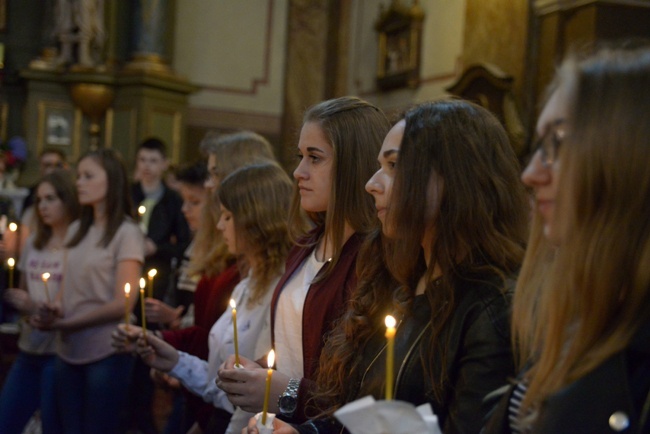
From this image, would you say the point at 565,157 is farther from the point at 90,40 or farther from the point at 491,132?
the point at 90,40

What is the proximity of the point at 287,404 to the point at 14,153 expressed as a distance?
7.62 metres

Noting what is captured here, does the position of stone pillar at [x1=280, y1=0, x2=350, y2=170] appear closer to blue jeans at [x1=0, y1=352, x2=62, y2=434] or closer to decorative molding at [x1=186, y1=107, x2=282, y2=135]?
decorative molding at [x1=186, y1=107, x2=282, y2=135]

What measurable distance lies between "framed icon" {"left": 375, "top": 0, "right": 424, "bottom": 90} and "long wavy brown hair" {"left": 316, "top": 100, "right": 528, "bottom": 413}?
7.24 metres

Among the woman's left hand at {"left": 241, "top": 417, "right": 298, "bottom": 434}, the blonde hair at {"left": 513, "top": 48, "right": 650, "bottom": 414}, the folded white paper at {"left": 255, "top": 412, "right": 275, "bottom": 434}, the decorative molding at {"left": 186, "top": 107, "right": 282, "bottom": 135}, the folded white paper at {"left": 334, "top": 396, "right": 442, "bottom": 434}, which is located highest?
the decorative molding at {"left": 186, "top": 107, "right": 282, "bottom": 135}

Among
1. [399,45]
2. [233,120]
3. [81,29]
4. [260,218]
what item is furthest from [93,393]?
[233,120]

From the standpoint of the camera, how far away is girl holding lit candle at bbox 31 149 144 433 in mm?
3582

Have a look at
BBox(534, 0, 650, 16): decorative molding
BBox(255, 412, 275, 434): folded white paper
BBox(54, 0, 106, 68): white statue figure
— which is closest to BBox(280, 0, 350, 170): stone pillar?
BBox(54, 0, 106, 68): white statue figure

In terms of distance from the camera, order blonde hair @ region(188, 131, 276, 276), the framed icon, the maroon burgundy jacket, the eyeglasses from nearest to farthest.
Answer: the eyeglasses, the maroon burgundy jacket, blonde hair @ region(188, 131, 276, 276), the framed icon

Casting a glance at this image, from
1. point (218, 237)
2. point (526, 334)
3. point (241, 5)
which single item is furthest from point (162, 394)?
point (241, 5)

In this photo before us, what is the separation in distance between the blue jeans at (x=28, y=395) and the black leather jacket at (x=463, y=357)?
2.34 meters

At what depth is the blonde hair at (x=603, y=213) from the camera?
114 cm

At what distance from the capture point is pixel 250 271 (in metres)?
3.03

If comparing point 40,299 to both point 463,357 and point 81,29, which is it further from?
point 81,29

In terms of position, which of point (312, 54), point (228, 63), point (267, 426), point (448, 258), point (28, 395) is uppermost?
point (312, 54)
